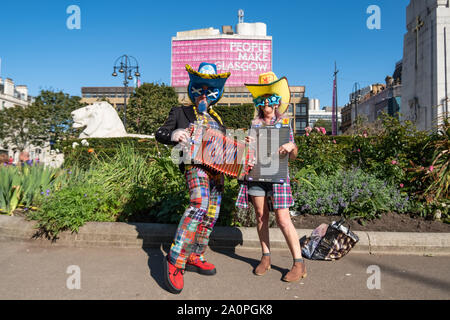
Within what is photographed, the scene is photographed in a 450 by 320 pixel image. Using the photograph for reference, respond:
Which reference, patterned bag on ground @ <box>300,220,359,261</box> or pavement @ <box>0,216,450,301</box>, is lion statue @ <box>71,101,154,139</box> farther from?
patterned bag on ground @ <box>300,220,359,261</box>

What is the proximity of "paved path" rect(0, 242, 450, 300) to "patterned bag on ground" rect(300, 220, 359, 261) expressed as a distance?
0.31 feet

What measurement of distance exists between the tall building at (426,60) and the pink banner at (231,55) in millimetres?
72891

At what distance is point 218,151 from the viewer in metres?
2.81

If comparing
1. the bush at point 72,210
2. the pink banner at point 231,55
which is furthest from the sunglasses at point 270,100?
the pink banner at point 231,55

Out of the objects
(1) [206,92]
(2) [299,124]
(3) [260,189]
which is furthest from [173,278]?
(2) [299,124]

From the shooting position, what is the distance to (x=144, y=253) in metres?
3.78

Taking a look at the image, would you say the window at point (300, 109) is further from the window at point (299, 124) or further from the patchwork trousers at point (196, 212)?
the patchwork trousers at point (196, 212)

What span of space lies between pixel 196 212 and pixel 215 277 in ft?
2.39

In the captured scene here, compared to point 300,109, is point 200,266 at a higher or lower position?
lower

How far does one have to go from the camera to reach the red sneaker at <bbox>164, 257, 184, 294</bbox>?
2.61m

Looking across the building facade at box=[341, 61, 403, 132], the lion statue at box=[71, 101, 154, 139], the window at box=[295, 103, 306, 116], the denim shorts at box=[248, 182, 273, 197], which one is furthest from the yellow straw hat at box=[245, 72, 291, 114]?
the window at box=[295, 103, 306, 116]

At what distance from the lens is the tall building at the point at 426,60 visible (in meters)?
19.1

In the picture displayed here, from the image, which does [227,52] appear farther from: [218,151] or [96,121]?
[218,151]
